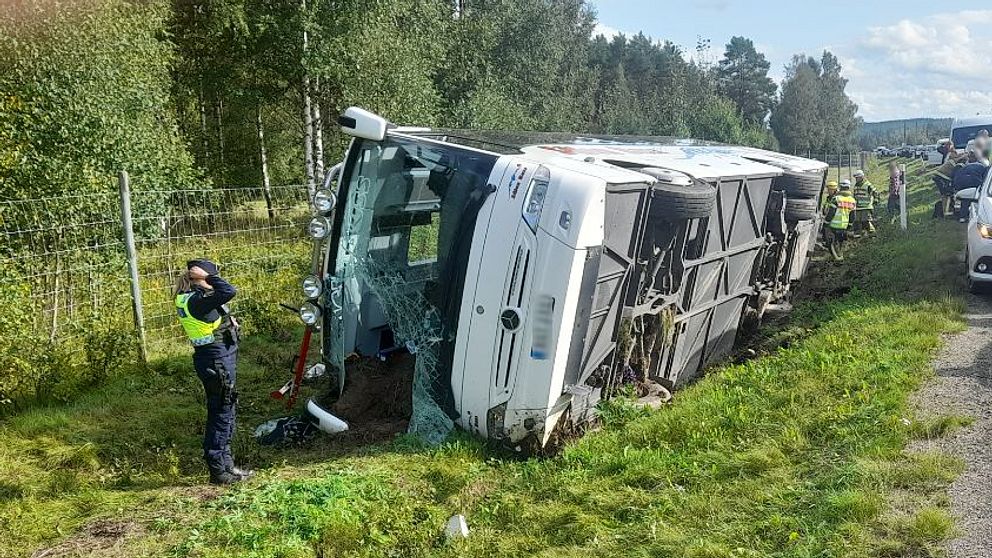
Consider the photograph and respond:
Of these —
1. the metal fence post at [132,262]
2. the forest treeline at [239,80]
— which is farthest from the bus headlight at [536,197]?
the metal fence post at [132,262]

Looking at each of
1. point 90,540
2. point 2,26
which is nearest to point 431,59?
point 2,26

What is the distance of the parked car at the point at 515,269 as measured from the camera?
420cm

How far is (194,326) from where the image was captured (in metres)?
4.29

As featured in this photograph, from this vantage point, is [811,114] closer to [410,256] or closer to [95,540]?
[410,256]

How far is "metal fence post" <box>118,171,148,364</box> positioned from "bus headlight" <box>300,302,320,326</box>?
227 centimetres

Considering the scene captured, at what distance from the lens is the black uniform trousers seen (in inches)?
169

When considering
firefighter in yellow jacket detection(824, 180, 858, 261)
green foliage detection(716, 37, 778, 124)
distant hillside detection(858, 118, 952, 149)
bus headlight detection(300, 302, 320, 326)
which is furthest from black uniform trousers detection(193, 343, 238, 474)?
distant hillside detection(858, 118, 952, 149)

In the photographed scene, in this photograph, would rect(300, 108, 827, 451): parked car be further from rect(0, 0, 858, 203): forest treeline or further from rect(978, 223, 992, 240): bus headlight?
rect(978, 223, 992, 240): bus headlight

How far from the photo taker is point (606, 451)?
4461 mm

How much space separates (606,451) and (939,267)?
6785 mm

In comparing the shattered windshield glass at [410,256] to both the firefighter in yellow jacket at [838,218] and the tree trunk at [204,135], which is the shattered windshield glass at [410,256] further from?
the tree trunk at [204,135]

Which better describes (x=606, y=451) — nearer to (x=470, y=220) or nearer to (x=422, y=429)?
(x=422, y=429)

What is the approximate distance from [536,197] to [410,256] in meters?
1.42

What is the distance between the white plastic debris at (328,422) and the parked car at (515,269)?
305mm
